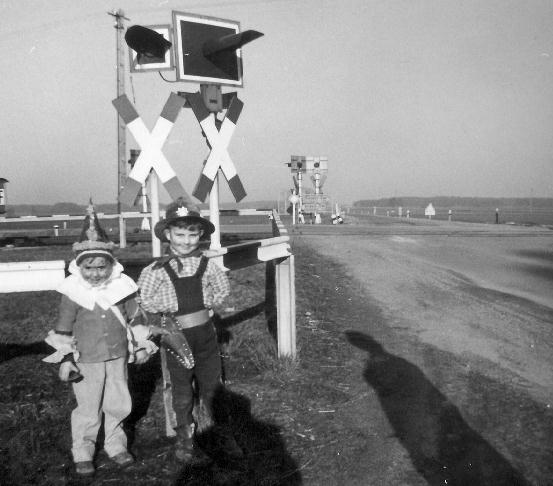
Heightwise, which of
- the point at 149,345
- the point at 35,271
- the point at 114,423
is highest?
the point at 35,271

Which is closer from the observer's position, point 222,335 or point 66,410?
point 66,410

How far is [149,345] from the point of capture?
3344mm

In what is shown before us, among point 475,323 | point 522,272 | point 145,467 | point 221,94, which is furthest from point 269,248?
point 522,272

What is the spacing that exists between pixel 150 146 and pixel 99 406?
1.98 m

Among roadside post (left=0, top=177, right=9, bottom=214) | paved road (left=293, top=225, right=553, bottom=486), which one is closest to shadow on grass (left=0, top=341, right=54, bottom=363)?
paved road (left=293, top=225, right=553, bottom=486)

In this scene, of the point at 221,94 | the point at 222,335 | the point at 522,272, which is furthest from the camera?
the point at 522,272

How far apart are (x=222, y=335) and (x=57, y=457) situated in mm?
2885

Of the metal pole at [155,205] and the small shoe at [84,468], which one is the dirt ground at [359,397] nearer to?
the small shoe at [84,468]

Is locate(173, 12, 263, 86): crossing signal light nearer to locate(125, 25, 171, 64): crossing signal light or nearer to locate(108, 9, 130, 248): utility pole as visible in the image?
locate(125, 25, 171, 64): crossing signal light

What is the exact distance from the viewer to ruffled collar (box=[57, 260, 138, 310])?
315 cm

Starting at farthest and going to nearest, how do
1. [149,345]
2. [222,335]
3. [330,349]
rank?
1. [222,335]
2. [330,349]
3. [149,345]

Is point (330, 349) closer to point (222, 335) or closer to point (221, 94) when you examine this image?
point (222, 335)

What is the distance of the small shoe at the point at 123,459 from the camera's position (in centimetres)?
327

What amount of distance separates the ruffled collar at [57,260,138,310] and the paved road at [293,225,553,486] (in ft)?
6.80
